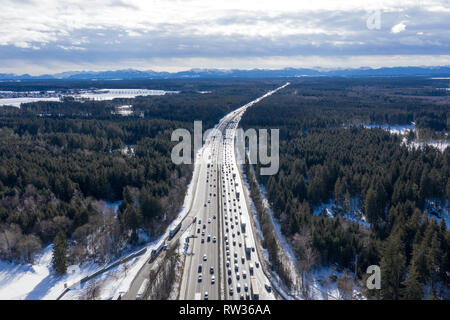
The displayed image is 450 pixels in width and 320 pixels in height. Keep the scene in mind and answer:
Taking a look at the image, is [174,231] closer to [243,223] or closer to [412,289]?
[243,223]

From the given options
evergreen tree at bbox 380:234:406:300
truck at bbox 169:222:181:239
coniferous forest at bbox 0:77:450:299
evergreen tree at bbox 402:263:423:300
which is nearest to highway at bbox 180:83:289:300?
truck at bbox 169:222:181:239

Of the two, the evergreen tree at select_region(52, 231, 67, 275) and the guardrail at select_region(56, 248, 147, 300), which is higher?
the evergreen tree at select_region(52, 231, 67, 275)

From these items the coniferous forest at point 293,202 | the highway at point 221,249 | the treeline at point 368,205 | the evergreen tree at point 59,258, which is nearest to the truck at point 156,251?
the coniferous forest at point 293,202

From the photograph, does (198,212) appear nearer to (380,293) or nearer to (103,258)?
(103,258)

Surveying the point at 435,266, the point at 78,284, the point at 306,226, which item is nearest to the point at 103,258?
the point at 78,284

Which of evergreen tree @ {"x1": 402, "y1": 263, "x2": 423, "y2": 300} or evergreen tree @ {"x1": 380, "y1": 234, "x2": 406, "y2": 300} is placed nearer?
evergreen tree @ {"x1": 402, "y1": 263, "x2": 423, "y2": 300}

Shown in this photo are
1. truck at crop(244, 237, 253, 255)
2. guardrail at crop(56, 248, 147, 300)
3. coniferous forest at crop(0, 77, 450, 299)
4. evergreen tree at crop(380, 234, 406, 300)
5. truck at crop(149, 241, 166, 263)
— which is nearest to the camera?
evergreen tree at crop(380, 234, 406, 300)

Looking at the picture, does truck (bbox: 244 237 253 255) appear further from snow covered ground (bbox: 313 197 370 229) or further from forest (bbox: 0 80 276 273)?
snow covered ground (bbox: 313 197 370 229)
